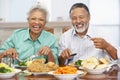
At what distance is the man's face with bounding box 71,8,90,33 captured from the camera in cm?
217

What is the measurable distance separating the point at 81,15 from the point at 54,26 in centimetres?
126

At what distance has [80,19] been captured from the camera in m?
2.17

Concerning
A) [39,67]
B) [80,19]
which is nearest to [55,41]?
[80,19]

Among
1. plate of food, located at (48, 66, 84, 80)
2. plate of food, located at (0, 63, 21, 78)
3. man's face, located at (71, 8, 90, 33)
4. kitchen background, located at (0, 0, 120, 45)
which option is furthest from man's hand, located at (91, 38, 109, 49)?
kitchen background, located at (0, 0, 120, 45)

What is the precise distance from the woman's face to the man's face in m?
0.25

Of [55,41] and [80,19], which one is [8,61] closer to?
[55,41]

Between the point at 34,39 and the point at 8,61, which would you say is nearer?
the point at 8,61

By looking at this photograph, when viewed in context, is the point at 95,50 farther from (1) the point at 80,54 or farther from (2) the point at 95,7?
(2) the point at 95,7

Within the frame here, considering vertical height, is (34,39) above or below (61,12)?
below

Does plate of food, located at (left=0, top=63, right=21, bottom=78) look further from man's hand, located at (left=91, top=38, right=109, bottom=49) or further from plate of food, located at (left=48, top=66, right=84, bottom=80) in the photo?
man's hand, located at (left=91, top=38, right=109, bottom=49)

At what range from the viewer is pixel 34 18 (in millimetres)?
2145

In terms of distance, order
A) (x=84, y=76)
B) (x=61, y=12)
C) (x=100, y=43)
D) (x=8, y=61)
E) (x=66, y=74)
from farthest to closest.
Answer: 1. (x=61, y=12)
2. (x=100, y=43)
3. (x=8, y=61)
4. (x=84, y=76)
5. (x=66, y=74)

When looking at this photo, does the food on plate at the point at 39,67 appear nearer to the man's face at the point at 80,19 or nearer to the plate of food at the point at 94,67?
the plate of food at the point at 94,67

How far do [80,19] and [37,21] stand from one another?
351 mm
